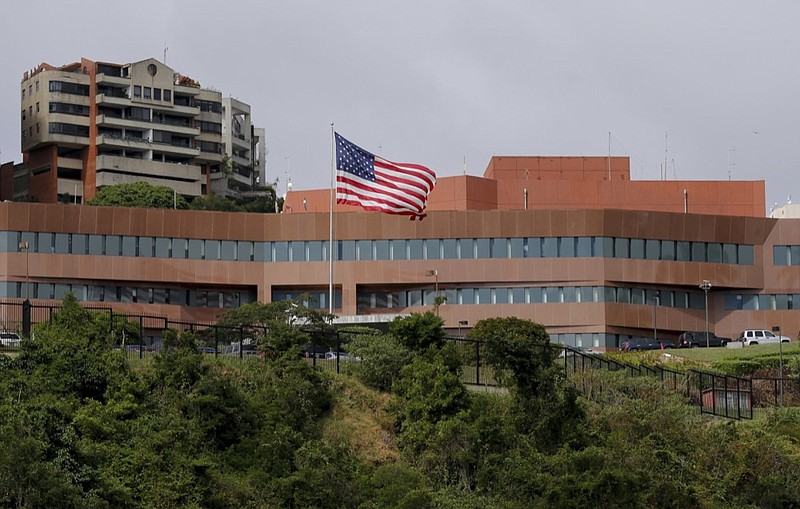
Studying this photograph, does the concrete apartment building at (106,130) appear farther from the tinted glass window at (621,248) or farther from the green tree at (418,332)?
the green tree at (418,332)

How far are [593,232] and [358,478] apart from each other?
A: 228ft

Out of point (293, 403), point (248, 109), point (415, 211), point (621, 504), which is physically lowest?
point (621, 504)

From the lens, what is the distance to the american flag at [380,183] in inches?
2921

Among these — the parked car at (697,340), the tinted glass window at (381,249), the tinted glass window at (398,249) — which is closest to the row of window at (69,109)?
the tinted glass window at (381,249)

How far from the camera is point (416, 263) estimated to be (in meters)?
113

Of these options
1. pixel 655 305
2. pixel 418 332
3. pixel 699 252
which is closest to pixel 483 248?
pixel 655 305

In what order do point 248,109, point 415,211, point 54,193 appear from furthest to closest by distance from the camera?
point 248,109 → point 54,193 → point 415,211

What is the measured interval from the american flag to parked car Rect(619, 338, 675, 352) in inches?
1141

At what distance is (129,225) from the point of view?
364 ft

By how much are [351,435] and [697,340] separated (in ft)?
206

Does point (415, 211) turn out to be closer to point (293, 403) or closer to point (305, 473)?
point (293, 403)

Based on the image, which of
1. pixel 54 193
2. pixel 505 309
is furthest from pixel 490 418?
pixel 54 193

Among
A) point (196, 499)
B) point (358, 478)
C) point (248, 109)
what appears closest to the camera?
point (196, 499)

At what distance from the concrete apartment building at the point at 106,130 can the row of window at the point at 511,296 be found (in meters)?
58.7
